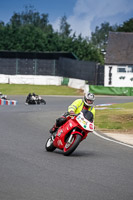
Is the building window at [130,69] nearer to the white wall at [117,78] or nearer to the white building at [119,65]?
the white building at [119,65]

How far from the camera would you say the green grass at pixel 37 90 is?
165 ft

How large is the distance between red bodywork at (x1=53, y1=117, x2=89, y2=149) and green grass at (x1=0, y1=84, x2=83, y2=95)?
39053 mm

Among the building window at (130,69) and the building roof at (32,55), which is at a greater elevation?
the building roof at (32,55)

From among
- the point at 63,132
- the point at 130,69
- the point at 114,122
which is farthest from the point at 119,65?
the point at 63,132

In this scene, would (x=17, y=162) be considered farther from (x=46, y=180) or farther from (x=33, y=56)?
(x=33, y=56)

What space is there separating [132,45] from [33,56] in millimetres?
13233

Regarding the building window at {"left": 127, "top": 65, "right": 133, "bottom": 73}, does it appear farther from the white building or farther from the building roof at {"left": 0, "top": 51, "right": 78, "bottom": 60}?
the building roof at {"left": 0, "top": 51, "right": 78, "bottom": 60}

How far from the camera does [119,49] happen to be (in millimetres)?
65938

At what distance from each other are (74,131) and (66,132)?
0.97ft

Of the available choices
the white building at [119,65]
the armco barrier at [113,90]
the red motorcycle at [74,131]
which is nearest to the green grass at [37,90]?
the armco barrier at [113,90]

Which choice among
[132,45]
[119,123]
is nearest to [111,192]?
[119,123]

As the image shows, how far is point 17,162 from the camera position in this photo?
373 inches

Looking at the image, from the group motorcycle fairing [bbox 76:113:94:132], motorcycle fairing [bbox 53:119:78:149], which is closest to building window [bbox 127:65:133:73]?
motorcycle fairing [bbox 53:119:78:149]

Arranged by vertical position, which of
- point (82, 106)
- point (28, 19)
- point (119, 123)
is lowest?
point (119, 123)
